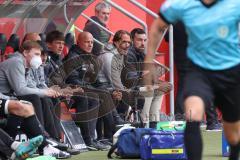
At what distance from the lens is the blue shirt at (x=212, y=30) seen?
7562 mm

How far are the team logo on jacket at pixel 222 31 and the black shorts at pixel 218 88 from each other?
29 centimetres

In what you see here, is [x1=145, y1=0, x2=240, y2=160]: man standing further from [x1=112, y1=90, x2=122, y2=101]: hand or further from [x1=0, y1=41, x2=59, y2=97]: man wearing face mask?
[x1=112, y1=90, x2=122, y2=101]: hand

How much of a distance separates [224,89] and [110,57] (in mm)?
5740

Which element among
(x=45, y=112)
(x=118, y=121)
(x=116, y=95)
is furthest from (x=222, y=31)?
(x=118, y=121)

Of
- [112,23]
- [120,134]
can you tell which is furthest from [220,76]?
[112,23]

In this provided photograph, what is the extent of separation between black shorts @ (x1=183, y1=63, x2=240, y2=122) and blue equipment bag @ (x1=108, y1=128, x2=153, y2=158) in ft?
11.5

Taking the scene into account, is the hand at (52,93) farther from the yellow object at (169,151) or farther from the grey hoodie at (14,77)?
the yellow object at (169,151)

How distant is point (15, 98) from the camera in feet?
36.3

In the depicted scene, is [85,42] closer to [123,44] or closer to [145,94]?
[123,44]

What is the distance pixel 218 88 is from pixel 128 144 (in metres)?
3.89

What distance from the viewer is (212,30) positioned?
7555mm

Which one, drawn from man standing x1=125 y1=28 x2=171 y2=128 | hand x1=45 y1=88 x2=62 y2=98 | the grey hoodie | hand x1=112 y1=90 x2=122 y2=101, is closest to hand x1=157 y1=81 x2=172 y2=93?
man standing x1=125 y1=28 x2=171 y2=128

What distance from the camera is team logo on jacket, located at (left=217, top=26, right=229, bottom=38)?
7578 millimetres

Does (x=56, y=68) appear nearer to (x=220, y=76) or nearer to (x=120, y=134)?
(x=120, y=134)
